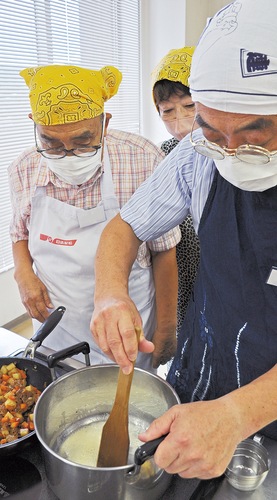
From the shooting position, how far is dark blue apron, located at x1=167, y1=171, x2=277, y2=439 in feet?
2.54

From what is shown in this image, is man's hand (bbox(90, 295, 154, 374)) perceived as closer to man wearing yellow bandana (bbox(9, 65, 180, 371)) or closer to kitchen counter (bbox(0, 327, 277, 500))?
kitchen counter (bbox(0, 327, 277, 500))

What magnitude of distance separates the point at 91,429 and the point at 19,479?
18 centimetres

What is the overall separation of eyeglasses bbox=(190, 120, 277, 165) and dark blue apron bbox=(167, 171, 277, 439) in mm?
96

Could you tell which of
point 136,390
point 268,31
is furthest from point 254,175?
point 136,390

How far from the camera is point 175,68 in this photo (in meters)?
1.49

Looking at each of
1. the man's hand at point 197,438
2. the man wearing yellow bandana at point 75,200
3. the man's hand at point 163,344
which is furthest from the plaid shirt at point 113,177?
the man's hand at point 197,438

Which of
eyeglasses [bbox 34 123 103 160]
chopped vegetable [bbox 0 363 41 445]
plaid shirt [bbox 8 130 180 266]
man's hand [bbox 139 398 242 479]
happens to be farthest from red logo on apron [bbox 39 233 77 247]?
man's hand [bbox 139 398 242 479]

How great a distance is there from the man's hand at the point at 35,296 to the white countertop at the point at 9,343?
0.34 ft

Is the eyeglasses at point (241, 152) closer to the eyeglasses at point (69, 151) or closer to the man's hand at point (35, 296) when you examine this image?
the eyeglasses at point (69, 151)

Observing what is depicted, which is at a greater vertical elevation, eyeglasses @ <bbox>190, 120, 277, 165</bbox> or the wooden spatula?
eyeglasses @ <bbox>190, 120, 277, 165</bbox>

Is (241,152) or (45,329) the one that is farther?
(45,329)

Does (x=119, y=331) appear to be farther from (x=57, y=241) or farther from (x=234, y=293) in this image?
(x=57, y=241)

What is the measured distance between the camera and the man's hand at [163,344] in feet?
4.55

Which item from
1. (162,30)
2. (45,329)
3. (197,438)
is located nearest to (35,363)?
(45,329)
